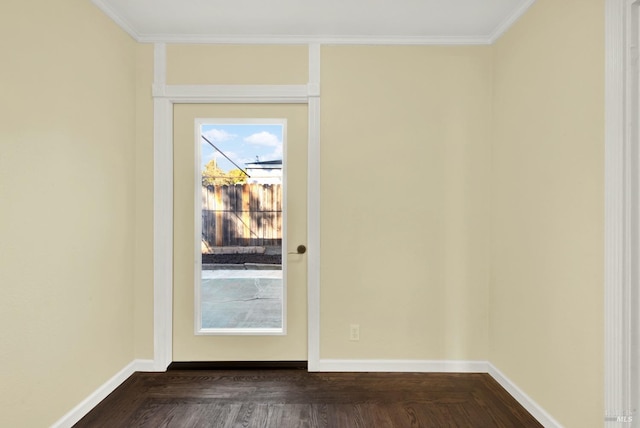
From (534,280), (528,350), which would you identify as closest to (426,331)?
(528,350)

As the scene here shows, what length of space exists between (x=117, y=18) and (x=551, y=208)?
3097 millimetres

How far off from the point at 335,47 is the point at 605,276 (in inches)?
90.0

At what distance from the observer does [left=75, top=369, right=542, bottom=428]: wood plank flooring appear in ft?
7.19

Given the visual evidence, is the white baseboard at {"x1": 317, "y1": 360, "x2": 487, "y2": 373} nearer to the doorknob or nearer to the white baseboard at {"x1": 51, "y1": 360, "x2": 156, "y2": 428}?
the doorknob

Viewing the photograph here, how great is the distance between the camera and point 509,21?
99.7 inches

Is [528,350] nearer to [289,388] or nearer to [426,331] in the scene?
[426,331]

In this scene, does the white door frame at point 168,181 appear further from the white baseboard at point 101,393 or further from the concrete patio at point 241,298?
the concrete patio at point 241,298

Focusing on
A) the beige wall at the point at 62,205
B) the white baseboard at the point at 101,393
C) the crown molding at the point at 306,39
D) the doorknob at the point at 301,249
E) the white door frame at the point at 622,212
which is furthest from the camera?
the doorknob at the point at 301,249

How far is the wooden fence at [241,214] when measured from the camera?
115 inches

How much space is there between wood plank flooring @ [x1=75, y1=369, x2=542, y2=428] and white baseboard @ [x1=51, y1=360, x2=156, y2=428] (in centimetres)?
4

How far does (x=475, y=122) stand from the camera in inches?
112

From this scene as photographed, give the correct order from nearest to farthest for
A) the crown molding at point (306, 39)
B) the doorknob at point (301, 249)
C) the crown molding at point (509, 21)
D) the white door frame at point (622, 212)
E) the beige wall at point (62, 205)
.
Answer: the white door frame at point (622, 212) < the beige wall at point (62, 205) < the crown molding at point (509, 21) < the crown molding at point (306, 39) < the doorknob at point (301, 249)

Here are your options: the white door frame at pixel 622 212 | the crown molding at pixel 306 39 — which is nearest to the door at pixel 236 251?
the crown molding at pixel 306 39

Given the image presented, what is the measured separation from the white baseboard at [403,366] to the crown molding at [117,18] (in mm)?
2861
